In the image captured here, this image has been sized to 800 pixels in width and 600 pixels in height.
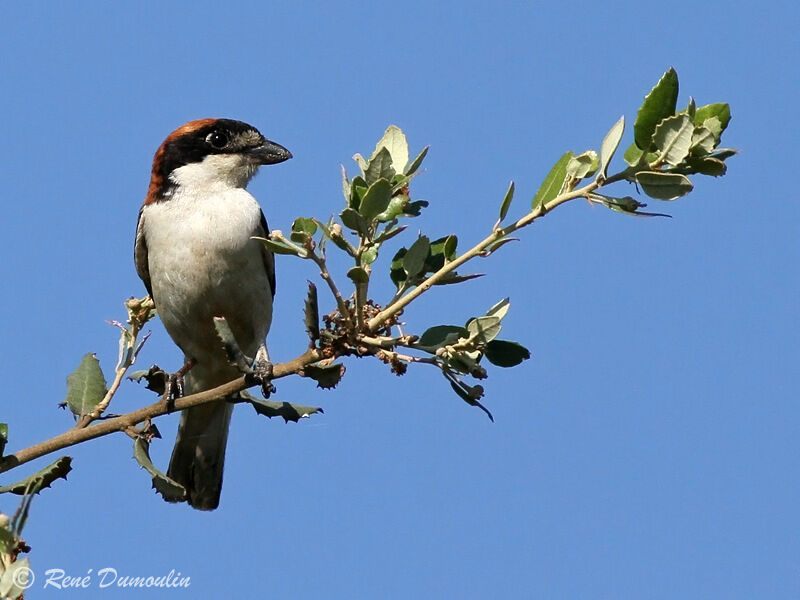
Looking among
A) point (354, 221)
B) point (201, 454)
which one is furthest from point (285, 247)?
point (201, 454)

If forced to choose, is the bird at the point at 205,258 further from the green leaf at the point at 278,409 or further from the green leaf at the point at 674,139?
the green leaf at the point at 674,139

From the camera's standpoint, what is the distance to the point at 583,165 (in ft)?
11.8

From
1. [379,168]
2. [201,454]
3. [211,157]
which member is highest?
[211,157]

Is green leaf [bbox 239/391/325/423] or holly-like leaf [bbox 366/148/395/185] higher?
holly-like leaf [bbox 366/148/395/185]

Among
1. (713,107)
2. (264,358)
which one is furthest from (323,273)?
(264,358)

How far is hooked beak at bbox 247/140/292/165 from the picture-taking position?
718 cm

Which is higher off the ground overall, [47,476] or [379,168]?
[379,168]

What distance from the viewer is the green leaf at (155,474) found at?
175 inches

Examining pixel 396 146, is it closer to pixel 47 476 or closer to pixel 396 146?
pixel 396 146

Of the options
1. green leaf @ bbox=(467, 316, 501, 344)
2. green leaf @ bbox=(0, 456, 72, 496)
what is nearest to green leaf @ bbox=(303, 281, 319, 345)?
green leaf @ bbox=(467, 316, 501, 344)

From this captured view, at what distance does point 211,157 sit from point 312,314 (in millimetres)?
3806

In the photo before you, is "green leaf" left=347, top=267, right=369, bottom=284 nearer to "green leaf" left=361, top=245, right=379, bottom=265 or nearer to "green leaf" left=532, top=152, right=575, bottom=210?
"green leaf" left=361, top=245, right=379, bottom=265

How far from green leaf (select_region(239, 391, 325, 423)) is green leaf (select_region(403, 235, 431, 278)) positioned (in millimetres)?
1117

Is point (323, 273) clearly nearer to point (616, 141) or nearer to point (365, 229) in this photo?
point (365, 229)
